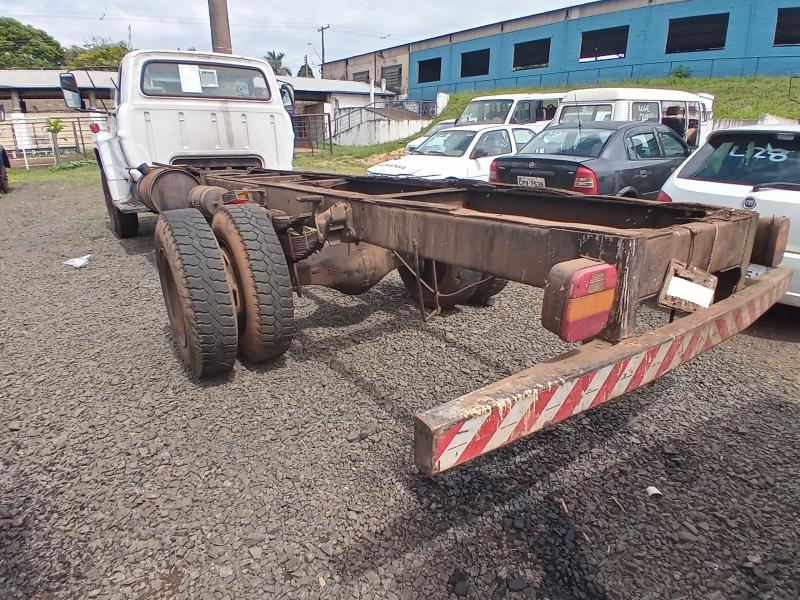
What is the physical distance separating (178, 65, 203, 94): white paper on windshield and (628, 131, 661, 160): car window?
5.38 metres

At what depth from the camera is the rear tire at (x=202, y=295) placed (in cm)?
293

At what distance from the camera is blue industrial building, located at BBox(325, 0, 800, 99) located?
2803 centimetres

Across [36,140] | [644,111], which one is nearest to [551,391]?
[644,111]

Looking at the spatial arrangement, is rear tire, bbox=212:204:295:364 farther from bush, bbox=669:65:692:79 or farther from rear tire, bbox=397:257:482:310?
bush, bbox=669:65:692:79

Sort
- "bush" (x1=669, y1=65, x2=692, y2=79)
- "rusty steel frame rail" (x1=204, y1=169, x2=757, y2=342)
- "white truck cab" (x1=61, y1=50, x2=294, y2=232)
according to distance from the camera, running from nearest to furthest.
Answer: "rusty steel frame rail" (x1=204, y1=169, x2=757, y2=342), "white truck cab" (x1=61, y1=50, x2=294, y2=232), "bush" (x1=669, y1=65, x2=692, y2=79)

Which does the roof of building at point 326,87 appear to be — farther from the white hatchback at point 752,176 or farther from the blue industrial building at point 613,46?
the white hatchback at point 752,176

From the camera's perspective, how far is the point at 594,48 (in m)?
34.8

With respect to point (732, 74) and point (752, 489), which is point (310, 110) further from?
point (752, 489)

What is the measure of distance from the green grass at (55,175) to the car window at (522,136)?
459 inches

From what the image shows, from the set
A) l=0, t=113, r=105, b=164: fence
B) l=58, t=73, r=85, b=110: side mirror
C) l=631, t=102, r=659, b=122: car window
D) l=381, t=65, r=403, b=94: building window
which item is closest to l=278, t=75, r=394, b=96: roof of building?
l=381, t=65, r=403, b=94: building window

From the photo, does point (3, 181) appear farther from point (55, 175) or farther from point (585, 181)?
point (585, 181)

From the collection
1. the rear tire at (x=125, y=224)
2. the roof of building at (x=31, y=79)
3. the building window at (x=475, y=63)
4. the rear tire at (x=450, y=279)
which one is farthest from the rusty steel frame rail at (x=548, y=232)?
the building window at (x=475, y=63)

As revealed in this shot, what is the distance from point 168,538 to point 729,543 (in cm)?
216

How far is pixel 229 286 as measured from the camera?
3049 mm
